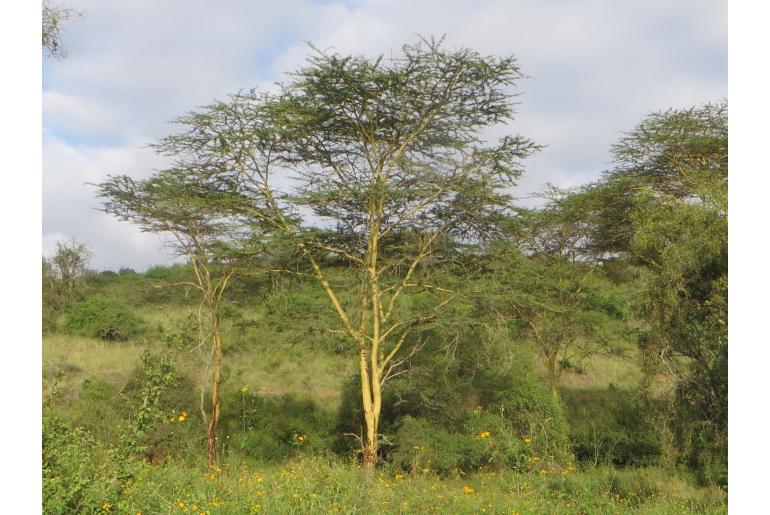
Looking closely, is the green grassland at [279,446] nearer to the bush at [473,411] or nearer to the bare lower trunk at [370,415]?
the bush at [473,411]

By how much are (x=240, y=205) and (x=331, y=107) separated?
7.36 feet

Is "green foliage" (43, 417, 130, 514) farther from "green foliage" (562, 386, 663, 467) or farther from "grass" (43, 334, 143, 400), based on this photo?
"grass" (43, 334, 143, 400)

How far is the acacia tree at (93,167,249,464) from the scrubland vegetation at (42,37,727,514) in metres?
0.05

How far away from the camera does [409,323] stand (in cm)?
1084

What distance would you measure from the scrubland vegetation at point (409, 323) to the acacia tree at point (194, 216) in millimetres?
47

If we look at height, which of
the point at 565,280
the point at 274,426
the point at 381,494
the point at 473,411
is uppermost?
the point at 565,280

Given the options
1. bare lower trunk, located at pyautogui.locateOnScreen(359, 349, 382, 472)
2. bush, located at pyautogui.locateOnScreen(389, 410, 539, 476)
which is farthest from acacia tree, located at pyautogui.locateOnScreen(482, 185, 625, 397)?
bare lower trunk, located at pyautogui.locateOnScreen(359, 349, 382, 472)

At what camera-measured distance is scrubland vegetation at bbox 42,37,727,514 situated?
317 inches

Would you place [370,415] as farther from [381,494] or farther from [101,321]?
[101,321]

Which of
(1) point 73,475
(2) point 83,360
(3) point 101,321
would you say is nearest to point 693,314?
(1) point 73,475

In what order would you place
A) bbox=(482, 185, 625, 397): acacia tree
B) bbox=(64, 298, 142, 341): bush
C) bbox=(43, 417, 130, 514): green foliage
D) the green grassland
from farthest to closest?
1. bbox=(64, 298, 142, 341): bush
2. bbox=(482, 185, 625, 397): acacia tree
3. the green grassland
4. bbox=(43, 417, 130, 514): green foliage

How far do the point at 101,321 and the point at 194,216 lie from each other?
1168 cm
